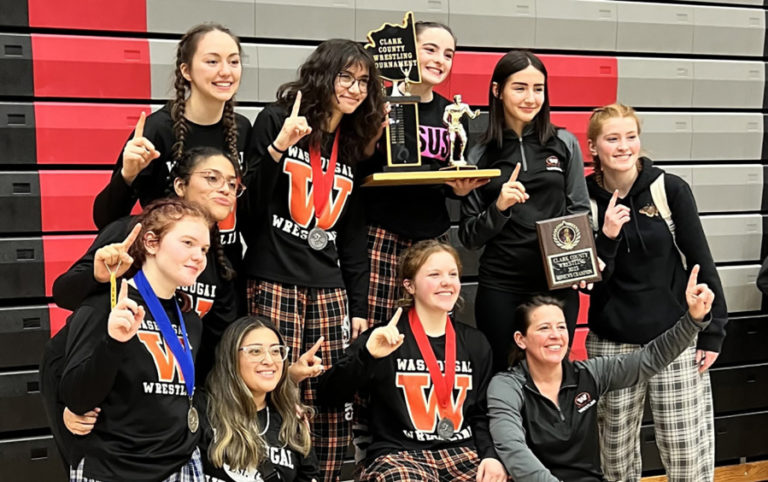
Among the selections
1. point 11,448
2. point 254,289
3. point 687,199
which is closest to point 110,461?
point 254,289

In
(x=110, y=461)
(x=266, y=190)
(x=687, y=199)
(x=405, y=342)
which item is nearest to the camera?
(x=110, y=461)

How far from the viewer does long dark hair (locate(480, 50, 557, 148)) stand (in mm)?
3477

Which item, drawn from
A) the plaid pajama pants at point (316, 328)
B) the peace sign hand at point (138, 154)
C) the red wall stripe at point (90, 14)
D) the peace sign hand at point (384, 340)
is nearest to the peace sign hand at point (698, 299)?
the peace sign hand at point (384, 340)

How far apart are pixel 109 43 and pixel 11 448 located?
1.86 metres

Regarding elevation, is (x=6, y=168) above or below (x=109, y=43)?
below

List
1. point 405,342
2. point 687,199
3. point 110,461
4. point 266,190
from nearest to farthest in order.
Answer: point 110,461 → point 266,190 → point 405,342 → point 687,199

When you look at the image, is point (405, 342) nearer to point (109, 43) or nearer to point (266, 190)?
point (266, 190)

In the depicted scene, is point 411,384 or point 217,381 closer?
point 217,381

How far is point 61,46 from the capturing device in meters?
3.80

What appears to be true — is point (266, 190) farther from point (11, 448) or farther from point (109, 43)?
point (11, 448)

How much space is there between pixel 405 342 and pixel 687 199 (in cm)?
138

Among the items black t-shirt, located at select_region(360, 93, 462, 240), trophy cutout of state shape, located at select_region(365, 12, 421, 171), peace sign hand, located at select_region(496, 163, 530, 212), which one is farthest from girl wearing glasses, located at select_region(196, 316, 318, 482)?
peace sign hand, located at select_region(496, 163, 530, 212)

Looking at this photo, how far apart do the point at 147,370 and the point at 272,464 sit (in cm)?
63

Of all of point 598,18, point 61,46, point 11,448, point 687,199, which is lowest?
point 11,448
